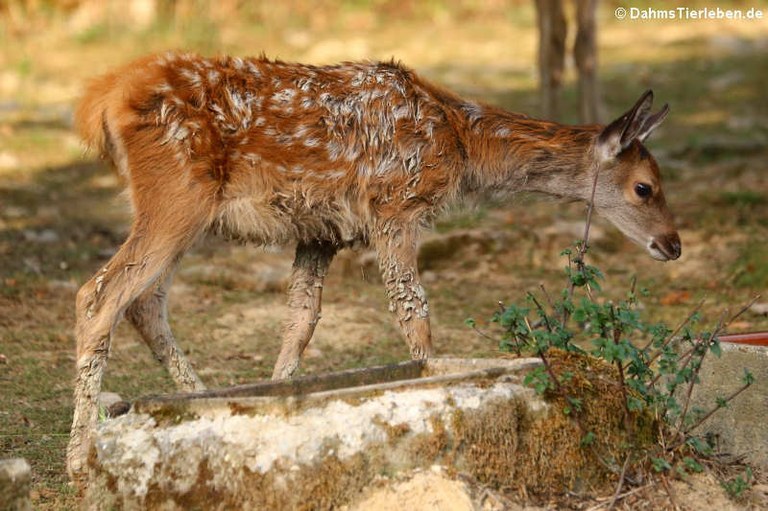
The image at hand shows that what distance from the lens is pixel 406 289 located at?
5.92 metres

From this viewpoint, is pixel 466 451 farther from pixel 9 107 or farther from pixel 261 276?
pixel 9 107

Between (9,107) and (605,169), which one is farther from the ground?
(605,169)

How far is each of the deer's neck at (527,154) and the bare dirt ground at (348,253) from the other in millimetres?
196

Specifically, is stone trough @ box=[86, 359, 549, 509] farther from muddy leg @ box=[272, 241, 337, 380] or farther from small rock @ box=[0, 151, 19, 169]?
small rock @ box=[0, 151, 19, 169]

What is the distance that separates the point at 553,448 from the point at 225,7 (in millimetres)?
15206

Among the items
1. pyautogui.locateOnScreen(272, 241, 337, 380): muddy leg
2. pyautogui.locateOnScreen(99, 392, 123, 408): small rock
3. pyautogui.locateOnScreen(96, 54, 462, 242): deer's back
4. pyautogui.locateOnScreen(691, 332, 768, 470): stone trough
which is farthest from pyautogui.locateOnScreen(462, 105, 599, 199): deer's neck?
pyautogui.locateOnScreen(99, 392, 123, 408): small rock

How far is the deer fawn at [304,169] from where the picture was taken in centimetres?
564

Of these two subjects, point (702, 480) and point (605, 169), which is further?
point (605, 169)

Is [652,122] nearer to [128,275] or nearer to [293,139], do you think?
[293,139]

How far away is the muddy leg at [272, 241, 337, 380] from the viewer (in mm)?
6305

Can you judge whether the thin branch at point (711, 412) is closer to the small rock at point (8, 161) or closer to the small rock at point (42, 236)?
the small rock at point (42, 236)

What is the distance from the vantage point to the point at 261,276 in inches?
352

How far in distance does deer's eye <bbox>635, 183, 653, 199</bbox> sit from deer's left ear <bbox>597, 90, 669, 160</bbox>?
0.73ft

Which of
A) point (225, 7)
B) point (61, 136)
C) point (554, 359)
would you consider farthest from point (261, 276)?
point (225, 7)
